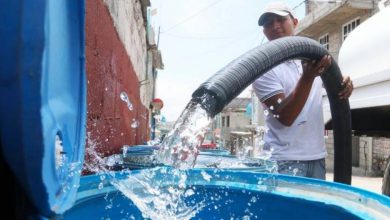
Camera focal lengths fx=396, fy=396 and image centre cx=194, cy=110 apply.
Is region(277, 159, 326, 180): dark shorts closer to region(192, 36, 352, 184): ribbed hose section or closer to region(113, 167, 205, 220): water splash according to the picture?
region(192, 36, 352, 184): ribbed hose section

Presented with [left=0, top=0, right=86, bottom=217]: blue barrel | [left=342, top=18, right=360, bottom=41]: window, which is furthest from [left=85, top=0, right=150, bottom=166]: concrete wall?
[left=342, top=18, right=360, bottom=41]: window

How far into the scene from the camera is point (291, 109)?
2.19 m

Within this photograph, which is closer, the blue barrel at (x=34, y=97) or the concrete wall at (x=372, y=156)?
the blue barrel at (x=34, y=97)

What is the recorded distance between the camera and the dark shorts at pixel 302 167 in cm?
233

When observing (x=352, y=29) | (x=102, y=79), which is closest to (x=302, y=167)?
(x=102, y=79)

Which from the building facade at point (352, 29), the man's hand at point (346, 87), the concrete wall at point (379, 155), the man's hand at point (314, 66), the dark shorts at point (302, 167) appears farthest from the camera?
the building facade at point (352, 29)

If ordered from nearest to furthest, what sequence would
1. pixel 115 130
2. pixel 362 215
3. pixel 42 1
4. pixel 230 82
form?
pixel 42 1
pixel 362 215
pixel 230 82
pixel 115 130

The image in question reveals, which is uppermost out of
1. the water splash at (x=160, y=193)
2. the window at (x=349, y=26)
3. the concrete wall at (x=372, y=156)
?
the window at (x=349, y=26)

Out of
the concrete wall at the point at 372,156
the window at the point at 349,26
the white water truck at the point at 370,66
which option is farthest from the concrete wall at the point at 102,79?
the window at the point at 349,26

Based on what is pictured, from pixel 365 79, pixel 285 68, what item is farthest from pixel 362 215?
pixel 365 79

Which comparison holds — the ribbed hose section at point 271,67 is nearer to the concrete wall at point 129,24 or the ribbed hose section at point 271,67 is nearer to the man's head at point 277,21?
the man's head at point 277,21

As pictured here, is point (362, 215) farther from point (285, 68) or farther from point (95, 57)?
point (95, 57)

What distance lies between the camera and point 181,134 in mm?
1495

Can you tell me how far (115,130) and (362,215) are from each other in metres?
2.56
